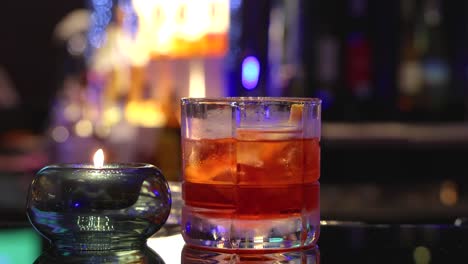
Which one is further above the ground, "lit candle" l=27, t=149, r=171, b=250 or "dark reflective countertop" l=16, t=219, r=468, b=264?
"lit candle" l=27, t=149, r=171, b=250

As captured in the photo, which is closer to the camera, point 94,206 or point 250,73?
point 94,206

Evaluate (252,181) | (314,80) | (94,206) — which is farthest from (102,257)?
(314,80)

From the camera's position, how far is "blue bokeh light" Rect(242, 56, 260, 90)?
3.10 m

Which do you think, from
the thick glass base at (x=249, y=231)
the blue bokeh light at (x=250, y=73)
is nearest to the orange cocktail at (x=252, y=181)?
the thick glass base at (x=249, y=231)

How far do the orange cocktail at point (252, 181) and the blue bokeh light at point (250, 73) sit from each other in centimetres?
233

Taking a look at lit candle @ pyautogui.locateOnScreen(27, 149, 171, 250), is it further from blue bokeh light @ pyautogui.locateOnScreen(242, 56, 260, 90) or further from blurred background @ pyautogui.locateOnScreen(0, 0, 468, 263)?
blue bokeh light @ pyautogui.locateOnScreen(242, 56, 260, 90)

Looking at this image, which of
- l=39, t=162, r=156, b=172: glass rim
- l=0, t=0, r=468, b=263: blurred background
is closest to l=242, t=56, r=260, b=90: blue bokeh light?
l=0, t=0, r=468, b=263: blurred background

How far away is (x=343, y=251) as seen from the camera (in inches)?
30.5

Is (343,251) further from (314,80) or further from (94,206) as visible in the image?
(314,80)

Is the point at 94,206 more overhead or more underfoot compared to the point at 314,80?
more underfoot

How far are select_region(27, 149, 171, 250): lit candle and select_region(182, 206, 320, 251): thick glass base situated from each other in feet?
0.17

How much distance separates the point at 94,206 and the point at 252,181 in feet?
0.52

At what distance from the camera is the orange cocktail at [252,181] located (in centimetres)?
73

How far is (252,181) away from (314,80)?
232cm
